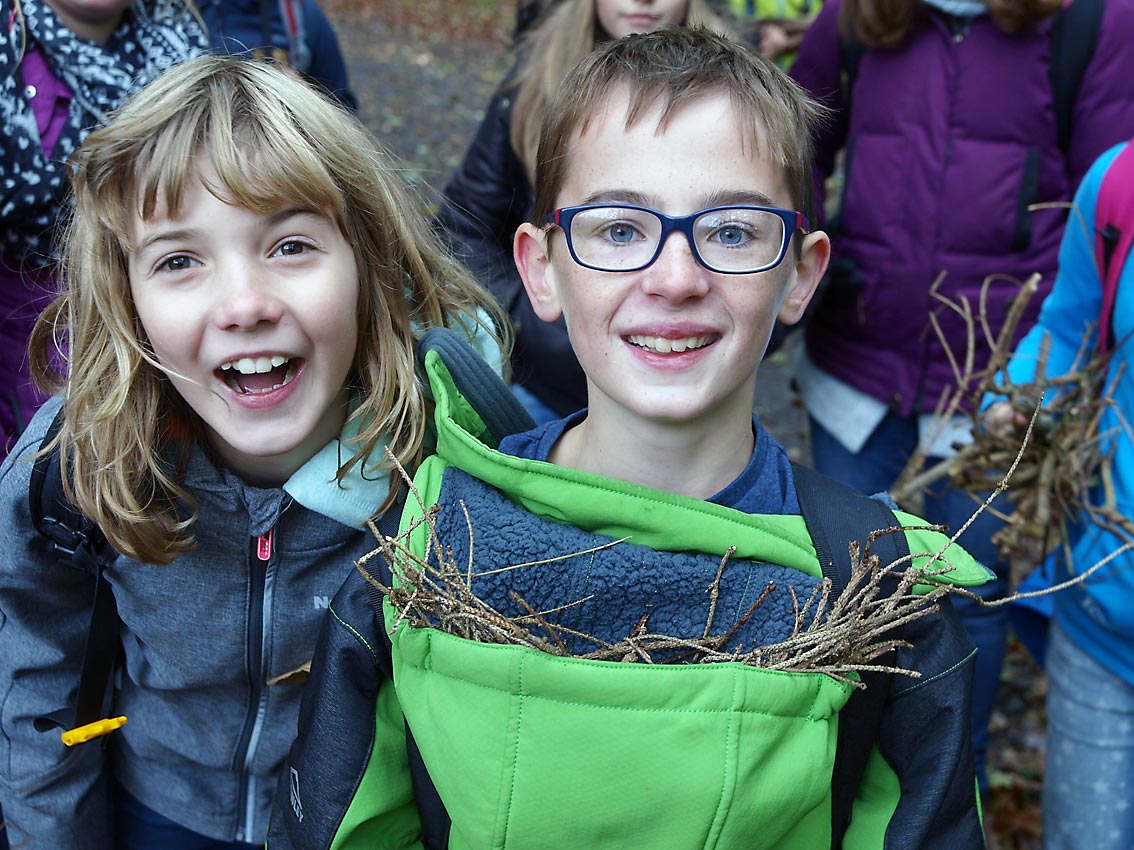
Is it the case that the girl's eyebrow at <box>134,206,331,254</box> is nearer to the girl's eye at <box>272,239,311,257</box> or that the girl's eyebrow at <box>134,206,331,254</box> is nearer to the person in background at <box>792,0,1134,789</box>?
the girl's eye at <box>272,239,311,257</box>

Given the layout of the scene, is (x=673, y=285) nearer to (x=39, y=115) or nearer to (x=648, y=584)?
(x=648, y=584)

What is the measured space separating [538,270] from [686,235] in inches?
15.8

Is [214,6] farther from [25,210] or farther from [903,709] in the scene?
[903,709]

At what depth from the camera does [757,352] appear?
6.24 feet

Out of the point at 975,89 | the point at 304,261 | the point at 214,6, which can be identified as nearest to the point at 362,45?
the point at 214,6

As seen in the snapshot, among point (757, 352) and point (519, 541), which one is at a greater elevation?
point (757, 352)

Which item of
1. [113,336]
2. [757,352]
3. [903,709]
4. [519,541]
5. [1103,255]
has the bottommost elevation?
[903,709]

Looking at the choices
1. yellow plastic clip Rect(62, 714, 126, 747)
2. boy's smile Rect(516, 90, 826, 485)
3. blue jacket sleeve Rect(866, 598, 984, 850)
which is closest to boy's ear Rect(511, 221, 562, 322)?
boy's smile Rect(516, 90, 826, 485)

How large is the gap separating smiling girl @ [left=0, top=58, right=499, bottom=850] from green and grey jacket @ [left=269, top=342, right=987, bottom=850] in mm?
282

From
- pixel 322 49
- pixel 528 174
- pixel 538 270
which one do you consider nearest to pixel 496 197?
pixel 528 174

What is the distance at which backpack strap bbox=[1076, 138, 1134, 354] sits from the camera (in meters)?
2.54

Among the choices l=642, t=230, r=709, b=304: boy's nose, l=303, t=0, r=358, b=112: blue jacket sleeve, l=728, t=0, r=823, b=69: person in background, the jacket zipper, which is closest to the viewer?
l=642, t=230, r=709, b=304: boy's nose

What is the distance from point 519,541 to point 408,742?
1.57 feet

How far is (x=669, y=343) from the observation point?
6.05 ft
